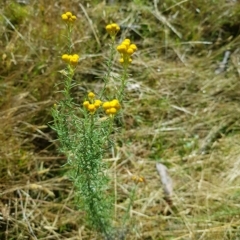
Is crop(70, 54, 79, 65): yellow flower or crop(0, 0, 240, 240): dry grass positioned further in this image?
crop(0, 0, 240, 240): dry grass

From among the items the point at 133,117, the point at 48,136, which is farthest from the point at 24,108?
the point at 133,117

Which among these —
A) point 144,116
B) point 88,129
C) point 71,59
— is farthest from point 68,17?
point 144,116

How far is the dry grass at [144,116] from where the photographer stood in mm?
2000

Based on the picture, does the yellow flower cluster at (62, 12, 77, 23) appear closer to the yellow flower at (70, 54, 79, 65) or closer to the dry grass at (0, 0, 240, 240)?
the yellow flower at (70, 54, 79, 65)

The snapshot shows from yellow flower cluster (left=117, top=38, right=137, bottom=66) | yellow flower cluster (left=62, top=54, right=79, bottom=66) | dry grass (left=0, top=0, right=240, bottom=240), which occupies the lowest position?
dry grass (left=0, top=0, right=240, bottom=240)

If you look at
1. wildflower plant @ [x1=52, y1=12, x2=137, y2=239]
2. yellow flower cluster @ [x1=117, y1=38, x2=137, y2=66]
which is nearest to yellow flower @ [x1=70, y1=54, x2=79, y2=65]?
wildflower plant @ [x1=52, y1=12, x2=137, y2=239]

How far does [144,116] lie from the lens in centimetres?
242

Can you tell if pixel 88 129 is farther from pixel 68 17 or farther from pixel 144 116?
pixel 144 116

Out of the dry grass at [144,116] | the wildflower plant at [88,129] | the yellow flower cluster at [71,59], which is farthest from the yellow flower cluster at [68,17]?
the dry grass at [144,116]

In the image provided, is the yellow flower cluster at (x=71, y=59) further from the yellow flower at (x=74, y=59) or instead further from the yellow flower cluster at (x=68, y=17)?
the yellow flower cluster at (x=68, y=17)

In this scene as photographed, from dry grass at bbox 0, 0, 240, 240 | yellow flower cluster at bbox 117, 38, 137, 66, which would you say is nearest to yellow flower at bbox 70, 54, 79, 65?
yellow flower cluster at bbox 117, 38, 137, 66

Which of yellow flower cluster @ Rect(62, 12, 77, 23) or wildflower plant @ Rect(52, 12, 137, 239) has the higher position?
yellow flower cluster @ Rect(62, 12, 77, 23)

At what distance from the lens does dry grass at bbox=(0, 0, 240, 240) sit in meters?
2.00

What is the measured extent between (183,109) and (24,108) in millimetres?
733
